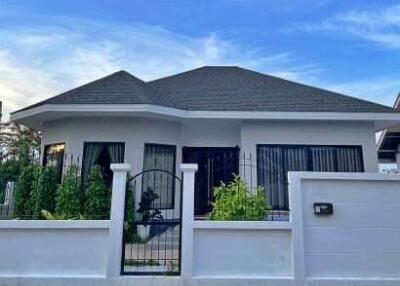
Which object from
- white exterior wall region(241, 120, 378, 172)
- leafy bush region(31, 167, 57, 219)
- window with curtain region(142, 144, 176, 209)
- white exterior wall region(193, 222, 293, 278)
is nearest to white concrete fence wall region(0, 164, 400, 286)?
white exterior wall region(193, 222, 293, 278)

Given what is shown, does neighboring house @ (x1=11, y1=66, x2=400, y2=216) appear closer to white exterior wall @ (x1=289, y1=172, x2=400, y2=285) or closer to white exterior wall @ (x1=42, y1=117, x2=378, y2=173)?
white exterior wall @ (x1=42, y1=117, x2=378, y2=173)

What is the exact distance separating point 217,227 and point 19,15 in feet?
33.6

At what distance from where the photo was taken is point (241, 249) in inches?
199

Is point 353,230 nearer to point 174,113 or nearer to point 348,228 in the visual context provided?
point 348,228

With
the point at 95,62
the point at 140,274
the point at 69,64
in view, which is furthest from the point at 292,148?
the point at 69,64

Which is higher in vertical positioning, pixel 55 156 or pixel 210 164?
pixel 55 156

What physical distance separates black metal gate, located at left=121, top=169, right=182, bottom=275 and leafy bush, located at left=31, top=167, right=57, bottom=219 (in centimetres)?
218

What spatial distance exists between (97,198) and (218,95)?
203 inches

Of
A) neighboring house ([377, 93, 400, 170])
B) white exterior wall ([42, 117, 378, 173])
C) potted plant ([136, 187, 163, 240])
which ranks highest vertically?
neighboring house ([377, 93, 400, 170])

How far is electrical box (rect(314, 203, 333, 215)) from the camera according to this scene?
5.11m

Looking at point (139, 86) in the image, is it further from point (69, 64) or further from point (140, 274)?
point (140, 274)

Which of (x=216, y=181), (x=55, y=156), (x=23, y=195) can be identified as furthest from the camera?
(x=216, y=181)

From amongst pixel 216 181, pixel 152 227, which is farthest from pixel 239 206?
pixel 216 181

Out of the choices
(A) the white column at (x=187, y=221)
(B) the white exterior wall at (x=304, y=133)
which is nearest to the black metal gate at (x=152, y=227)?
(A) the white column at (x=187, y=221)
